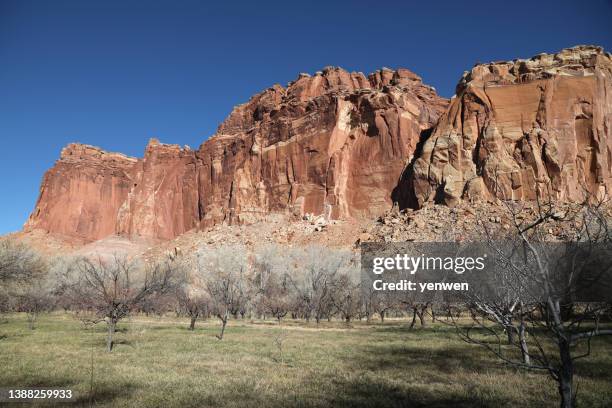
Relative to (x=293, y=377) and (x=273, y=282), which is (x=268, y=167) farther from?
(x=293, y=377)

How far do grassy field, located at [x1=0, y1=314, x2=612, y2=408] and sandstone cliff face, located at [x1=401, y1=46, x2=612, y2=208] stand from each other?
52.6 metres

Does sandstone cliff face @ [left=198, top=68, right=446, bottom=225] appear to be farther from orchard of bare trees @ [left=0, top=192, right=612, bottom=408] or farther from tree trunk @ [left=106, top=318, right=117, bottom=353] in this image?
tree trunk @ [left=106, top=318, right=117, bottom=353]

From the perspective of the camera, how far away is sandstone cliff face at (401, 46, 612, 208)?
65875 millimetres

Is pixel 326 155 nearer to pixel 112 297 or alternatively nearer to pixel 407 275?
pixel 407 275

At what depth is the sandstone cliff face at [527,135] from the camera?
65.9 meters

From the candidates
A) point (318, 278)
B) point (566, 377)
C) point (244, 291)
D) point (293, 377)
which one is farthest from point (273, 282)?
point (566, 377)

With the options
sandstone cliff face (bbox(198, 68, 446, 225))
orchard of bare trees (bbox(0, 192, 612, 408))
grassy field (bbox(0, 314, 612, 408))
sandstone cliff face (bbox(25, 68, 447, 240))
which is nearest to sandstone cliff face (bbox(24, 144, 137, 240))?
sandstone cliff face (bbox(25, 68, 447, 240))

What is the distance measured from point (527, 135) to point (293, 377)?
2778 inches

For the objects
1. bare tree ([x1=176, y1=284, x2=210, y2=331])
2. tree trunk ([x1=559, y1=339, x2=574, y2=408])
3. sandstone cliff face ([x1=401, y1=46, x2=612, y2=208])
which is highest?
sandstone cliff face ([x1=401, y1=46, x2=612, y2=208])

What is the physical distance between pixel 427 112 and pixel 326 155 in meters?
26.7

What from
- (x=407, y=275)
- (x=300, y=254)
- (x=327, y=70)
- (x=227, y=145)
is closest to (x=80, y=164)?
(x=227, y=145)

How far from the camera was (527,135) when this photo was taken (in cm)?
6919

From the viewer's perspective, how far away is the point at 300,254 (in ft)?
219

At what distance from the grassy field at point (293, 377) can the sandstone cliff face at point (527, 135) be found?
52594mm
